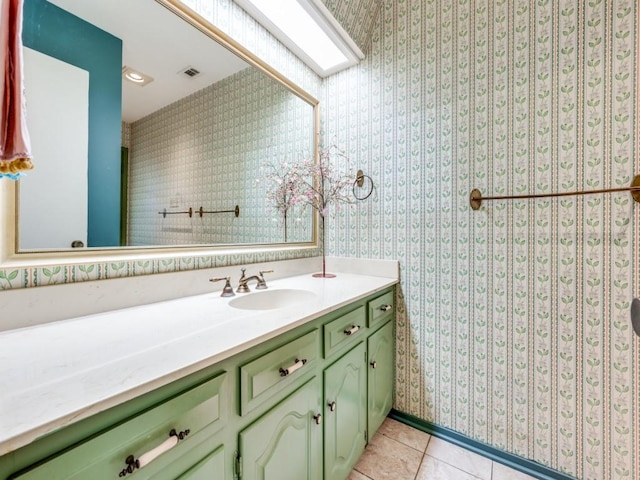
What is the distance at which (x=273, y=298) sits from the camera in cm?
134

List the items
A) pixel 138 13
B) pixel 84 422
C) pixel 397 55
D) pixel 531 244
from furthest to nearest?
pixel 397 55 → pixel 531 244 → pixel 138 13 → pixel 84 422

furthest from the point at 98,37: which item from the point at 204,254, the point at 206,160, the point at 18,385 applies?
the point at 18,385

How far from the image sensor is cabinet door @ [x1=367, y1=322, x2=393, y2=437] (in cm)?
137

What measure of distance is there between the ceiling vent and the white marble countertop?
977 mm

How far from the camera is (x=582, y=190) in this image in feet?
3.80

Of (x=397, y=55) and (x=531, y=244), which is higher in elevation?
(x=397, y=55)

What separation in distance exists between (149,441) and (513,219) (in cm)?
153

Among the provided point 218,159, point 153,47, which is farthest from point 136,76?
point 218,159

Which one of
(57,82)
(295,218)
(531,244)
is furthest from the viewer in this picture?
(295,218)

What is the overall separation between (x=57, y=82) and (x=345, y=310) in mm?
1227

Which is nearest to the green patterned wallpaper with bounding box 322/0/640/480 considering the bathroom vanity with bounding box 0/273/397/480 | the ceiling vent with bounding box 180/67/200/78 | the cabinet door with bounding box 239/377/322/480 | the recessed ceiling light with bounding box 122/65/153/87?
the bathroom vanity with bounding box 0/273/397/480

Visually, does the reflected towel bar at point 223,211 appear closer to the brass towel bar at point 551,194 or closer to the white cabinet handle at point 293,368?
the white cabinet handle at point 293,368

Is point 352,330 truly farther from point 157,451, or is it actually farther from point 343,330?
point 157,451

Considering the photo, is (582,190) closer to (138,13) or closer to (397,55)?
(397,55)
